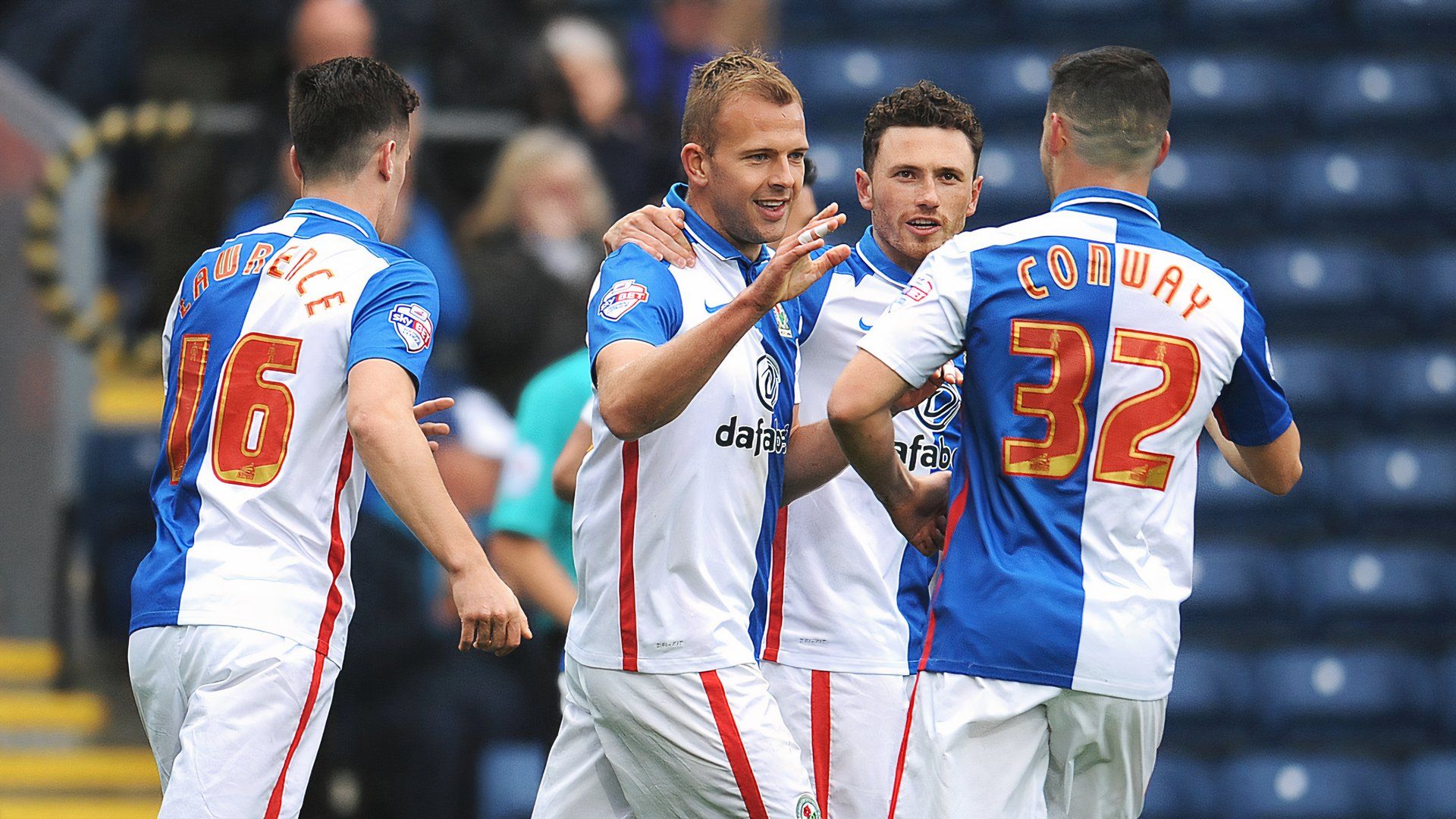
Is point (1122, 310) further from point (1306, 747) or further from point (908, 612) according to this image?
point (1306, 747)

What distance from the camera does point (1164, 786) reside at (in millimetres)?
8367

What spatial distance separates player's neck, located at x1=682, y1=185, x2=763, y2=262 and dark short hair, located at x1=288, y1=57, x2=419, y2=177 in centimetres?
74

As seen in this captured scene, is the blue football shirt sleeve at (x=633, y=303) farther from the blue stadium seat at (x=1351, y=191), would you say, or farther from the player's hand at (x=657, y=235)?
the blue stadium seat at (x=1351, y=191)

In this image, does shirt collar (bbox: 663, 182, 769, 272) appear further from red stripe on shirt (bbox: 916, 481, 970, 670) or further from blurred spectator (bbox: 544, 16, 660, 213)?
blurred spectator (bbox: 544, 16, 660, 213)

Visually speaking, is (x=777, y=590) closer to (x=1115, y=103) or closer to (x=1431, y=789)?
(x=1115, y=103)

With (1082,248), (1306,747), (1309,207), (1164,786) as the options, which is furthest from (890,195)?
(1309,207)

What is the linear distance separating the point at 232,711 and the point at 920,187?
2218mm

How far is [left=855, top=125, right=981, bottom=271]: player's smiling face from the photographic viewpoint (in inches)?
185

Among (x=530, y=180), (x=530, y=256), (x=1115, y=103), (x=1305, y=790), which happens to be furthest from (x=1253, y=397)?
(x=1305, y=790)

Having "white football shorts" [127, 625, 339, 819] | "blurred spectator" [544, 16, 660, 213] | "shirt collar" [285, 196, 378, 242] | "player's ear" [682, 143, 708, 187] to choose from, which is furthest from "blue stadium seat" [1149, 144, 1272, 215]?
"white football shorts" [127, 625, 339, 819]

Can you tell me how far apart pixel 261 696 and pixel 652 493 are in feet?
3.18

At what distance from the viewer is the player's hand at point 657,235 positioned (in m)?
4.04

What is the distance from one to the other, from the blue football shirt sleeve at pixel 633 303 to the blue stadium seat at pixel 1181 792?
5.20 meters

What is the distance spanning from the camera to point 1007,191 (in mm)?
9523
